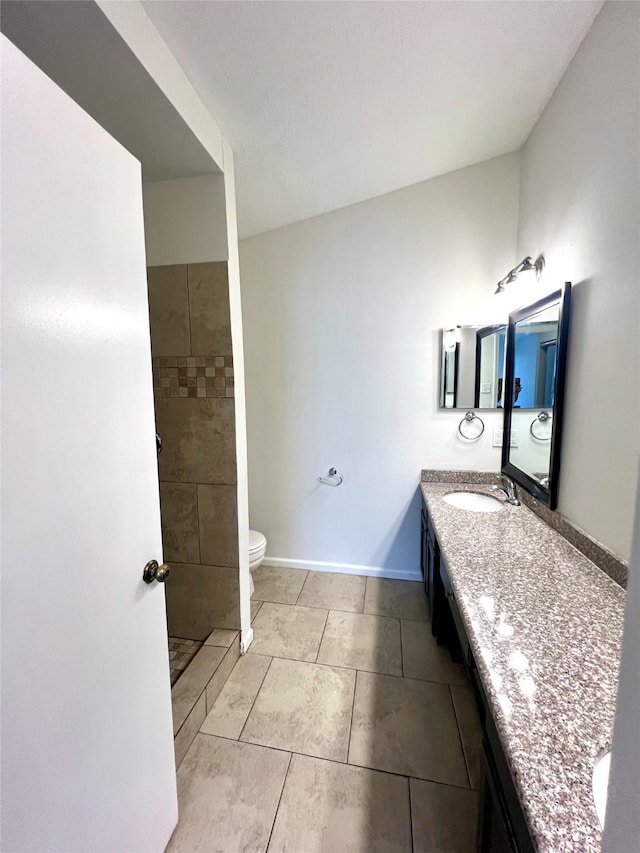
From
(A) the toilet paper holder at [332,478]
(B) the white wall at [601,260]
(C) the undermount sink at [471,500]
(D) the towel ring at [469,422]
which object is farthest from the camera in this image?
(A) the toilet paper holder at [332,478]

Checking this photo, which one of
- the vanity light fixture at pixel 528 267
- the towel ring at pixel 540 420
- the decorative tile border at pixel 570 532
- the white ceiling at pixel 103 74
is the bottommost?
the decorative tile border at pixel 570 532

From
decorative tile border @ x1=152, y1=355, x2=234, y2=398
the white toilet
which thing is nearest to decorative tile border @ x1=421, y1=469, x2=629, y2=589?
the white toilet

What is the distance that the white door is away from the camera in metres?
0.58

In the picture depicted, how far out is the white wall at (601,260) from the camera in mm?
1104

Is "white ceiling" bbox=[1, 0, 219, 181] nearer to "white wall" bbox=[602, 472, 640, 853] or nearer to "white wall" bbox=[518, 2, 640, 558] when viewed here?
"white wall" bbox=[518, 2, 640, 558]

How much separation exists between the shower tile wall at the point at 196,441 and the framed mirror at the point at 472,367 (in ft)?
4.61

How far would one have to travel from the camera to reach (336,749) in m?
1.41

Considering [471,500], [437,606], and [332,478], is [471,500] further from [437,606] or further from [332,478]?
[332,478]

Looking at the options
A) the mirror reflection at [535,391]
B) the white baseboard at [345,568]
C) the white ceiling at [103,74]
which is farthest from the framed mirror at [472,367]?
the white ceiling at [103,74]

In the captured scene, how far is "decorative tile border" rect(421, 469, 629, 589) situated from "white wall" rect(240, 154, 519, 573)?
9cm

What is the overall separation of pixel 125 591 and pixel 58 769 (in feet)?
1.02

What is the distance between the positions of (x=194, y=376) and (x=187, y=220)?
0.72 metres

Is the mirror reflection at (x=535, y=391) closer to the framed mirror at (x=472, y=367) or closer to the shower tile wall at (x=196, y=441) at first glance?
the framed mirror at (x=472, y=367)

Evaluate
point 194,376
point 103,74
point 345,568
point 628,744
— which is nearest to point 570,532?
point 628,744
